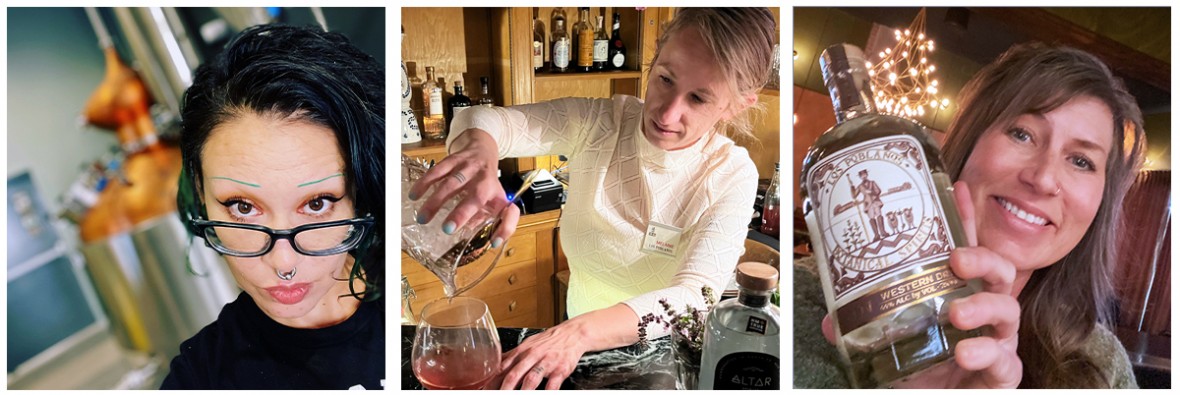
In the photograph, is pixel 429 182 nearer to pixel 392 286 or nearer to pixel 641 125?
pixel 392 286

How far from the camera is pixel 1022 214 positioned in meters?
0.99

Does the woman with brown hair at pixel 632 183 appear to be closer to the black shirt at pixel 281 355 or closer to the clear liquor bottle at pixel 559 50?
the clear liquor bottle at pixel 559 50

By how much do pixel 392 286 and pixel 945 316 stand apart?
2.73 ft

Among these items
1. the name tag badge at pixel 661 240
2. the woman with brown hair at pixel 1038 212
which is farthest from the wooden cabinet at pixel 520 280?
the woman with brown hair at pixel 1038 212

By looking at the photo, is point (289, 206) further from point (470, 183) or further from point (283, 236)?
point (470, 183)

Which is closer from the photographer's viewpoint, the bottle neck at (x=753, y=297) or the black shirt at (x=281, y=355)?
the bottle neck at (x=753, y=297)

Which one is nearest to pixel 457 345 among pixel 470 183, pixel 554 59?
pixel 470 183

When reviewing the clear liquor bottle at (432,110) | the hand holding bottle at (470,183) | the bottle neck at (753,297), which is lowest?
the bottle neck at (753,297)

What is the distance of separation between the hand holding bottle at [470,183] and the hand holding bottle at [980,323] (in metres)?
0.53

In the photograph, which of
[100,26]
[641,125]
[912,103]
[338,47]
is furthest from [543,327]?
[100,26]

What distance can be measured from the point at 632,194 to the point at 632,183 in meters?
0.02

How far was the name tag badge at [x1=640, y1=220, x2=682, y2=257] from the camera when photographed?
102 centimetres

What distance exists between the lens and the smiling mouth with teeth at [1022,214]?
0.99m

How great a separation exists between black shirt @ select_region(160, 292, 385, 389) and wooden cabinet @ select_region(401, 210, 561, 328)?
8 cm
